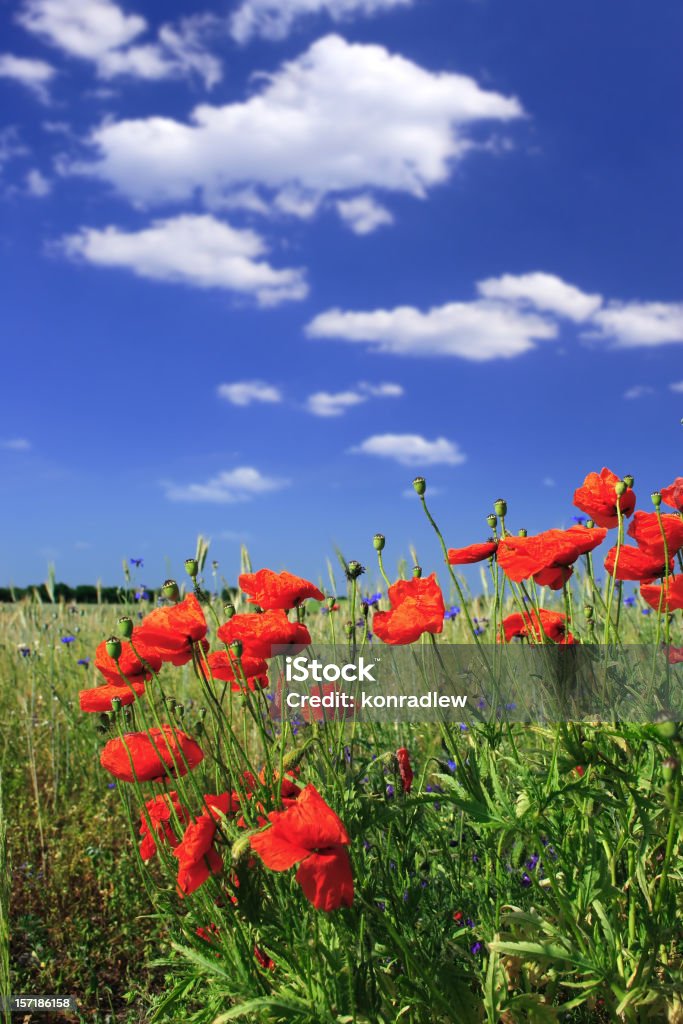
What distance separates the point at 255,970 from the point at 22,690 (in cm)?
366

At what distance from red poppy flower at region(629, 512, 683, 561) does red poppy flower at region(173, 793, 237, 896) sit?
102 cm

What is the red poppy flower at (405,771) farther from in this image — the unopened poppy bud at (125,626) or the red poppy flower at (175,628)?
the unopened poppy bud at (125,626)

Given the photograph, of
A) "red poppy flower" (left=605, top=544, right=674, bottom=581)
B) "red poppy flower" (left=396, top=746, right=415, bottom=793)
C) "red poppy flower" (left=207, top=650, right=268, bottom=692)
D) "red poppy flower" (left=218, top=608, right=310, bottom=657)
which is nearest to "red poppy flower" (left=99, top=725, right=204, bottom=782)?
"red poppy flower" (left=207, top=650, right=268, bottom=692)

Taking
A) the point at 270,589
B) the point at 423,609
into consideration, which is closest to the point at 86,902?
the point at 270,589

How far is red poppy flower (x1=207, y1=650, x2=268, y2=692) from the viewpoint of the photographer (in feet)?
5.69

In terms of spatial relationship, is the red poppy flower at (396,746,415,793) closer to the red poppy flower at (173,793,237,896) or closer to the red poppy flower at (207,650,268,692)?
the red poppy flower at (207,650,268,692)

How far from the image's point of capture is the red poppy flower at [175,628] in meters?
1.67

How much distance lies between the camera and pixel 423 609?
1605 mm

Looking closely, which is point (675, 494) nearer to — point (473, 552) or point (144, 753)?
point (473, 552)

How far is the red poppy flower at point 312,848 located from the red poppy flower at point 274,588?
48cm

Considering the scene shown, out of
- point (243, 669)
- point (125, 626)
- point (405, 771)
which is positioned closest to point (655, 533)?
point (405, 771)

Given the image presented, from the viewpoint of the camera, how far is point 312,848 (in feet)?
4.35

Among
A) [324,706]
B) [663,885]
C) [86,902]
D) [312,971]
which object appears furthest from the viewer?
[86,902]

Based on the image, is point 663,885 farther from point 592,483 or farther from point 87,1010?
point 87,1010
